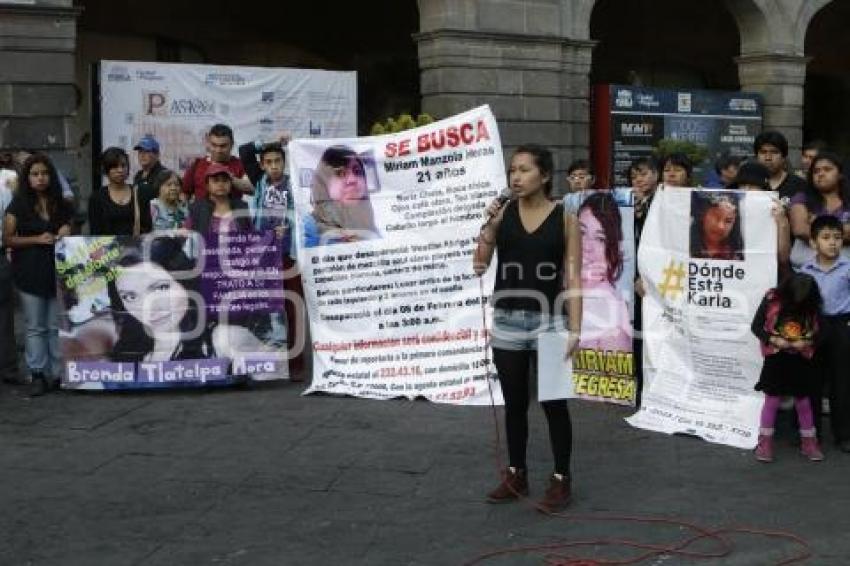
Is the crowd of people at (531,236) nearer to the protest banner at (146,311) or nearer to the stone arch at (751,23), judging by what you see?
the protest banner at (146,311)

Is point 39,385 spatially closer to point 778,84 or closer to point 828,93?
point 778,84

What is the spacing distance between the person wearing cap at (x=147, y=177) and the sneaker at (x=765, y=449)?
4828 mm

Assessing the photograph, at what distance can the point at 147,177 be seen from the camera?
30.4 ft

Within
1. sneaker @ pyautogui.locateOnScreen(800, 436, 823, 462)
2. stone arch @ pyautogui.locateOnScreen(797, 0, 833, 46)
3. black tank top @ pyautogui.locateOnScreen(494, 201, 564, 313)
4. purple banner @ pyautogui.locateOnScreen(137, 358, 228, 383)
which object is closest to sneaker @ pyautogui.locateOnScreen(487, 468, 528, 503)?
black tank top @ pyautogui.locateOnScreen(494, 201, 564, 313)

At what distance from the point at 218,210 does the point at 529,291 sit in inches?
141

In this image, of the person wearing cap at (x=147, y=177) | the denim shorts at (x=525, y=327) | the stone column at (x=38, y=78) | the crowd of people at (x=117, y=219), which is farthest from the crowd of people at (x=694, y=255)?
the stone column at (x=38, y=78)

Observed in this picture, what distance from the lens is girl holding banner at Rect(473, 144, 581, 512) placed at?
17.2ft

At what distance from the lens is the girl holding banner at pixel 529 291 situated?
17.2 feet

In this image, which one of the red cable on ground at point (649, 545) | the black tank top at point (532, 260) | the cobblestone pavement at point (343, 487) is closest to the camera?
the red cable on ground at point (649, 545)

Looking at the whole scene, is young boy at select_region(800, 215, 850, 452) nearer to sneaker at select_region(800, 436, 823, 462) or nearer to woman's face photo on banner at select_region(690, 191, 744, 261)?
sneaker at select_region(800, 436, 823, 462)

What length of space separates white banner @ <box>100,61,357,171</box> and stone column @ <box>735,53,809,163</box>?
27.2 feet

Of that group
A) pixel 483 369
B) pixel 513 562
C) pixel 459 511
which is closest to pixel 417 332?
pixel 483 369

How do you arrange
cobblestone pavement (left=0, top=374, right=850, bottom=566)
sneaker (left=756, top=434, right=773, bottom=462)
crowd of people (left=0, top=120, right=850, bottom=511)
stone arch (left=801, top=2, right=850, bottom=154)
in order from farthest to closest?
stone arch (left=801, top=2, right=850, bottom=154) < sneaker (left=756, top=434, right=773, bottom=462) < crowd of people (left=0, top=120, right=850, bottom=511) < cobblestone pavement (left=0, top=374, right=850, bottom=566)

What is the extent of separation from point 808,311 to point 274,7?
16062 mm
